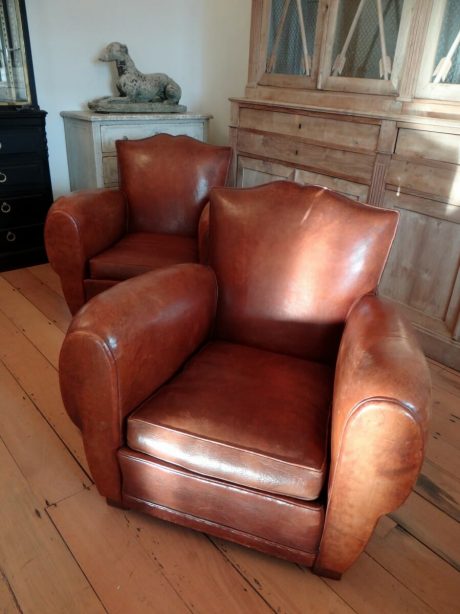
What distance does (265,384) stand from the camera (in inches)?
47.3

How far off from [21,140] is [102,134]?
17.6 inches

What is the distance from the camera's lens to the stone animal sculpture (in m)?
2.76

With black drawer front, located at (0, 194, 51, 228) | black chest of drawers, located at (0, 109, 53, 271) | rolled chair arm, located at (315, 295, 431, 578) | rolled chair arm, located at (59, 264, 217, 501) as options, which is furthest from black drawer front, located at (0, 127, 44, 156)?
rolled chair arm, located at (315, 295, 431, 578)

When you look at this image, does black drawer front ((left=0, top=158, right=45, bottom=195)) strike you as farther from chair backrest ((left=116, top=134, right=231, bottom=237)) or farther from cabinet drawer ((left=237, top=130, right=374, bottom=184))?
cabinet drawer ((left=237, top=130, right=374, bottom=184))

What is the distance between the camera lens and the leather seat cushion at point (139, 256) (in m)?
1.95

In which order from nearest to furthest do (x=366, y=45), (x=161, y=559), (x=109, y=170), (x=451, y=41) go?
(x=161, y=559), (x=451, y=41), (x=366, y=45), (x=109, y=170)

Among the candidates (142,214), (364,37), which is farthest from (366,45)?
(142,214)

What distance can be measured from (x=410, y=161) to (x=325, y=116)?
19.8 inches

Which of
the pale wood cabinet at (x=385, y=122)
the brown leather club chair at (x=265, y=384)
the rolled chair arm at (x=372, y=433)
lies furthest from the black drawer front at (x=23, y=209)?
the rolled chair arm at (x=372, y=433)

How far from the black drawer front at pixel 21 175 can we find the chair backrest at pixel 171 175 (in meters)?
0.71

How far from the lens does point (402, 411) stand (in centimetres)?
84

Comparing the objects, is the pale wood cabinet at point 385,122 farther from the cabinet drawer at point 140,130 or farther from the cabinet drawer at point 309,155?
the cabinet drawer at point 140,130

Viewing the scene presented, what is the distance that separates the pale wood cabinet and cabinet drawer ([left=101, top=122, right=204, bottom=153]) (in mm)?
645

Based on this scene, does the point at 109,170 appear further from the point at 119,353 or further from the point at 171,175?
the point at 119,353
